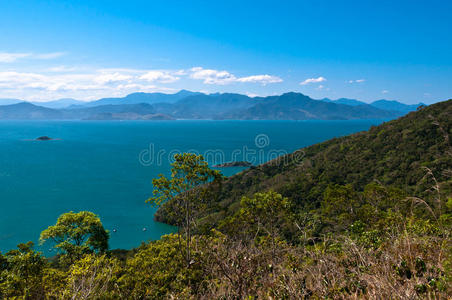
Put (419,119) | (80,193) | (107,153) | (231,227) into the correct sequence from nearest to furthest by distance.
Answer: (231,227) → (80,193) → (419,119) → (107,153)

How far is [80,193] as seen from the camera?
71.4 m

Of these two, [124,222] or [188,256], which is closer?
[188,256]

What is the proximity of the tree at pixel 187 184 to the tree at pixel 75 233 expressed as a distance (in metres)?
8.33

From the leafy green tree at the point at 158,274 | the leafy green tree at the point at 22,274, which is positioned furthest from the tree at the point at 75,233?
the leafy green tree at the point at 158,274

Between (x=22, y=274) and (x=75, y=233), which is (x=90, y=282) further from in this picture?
(x=75, y=233)

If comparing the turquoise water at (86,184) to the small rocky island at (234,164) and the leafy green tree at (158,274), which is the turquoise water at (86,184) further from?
the leafy green tree at (158,274)

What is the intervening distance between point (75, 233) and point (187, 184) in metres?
10.9

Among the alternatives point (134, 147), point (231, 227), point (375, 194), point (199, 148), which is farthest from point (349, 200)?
point (134, 147)

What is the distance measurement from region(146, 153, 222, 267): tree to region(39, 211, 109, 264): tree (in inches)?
328

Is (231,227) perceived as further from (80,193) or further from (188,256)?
(80,193)

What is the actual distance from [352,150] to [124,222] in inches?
2663

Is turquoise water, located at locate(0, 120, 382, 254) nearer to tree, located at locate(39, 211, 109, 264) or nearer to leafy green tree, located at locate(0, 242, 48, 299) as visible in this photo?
tree, located at locate(39, 211, 109, 264)

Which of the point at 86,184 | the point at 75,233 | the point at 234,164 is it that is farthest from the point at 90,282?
the point at 234,164

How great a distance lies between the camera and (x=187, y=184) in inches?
650
